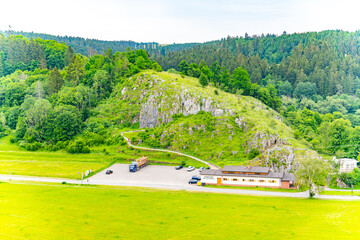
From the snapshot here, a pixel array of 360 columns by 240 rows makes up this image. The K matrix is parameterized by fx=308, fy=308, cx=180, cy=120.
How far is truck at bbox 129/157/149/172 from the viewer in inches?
2304

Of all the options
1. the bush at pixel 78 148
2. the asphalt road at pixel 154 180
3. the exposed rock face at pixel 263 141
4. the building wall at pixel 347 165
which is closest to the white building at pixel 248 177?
the asphalt road at pixel 154 180

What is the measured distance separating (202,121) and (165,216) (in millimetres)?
37022

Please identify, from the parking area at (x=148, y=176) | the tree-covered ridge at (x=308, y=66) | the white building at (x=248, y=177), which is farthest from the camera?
the tree-covered ridge at (x=308, y=66)

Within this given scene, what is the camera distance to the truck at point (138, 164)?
192 ft

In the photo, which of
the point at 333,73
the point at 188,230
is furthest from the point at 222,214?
the point at 333,73

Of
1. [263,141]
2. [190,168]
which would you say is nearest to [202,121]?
[263,141]

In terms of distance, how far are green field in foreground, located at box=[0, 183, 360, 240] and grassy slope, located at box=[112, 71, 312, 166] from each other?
1918 cm

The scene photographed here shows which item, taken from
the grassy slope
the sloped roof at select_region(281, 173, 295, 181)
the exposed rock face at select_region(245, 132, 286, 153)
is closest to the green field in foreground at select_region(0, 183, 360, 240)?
the sloped roof at select_region(281, 173, 295, 181)

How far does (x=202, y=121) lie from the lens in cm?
7075

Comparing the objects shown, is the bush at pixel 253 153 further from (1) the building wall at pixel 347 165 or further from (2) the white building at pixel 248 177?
(1) the building wall at pixel 347 165

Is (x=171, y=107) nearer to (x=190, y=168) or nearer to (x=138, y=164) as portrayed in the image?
(x=138, y=164)

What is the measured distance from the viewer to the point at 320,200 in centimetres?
4188

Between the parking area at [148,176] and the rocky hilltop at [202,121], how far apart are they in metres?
8.28

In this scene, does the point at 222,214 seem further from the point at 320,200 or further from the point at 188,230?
the point at 320,200
